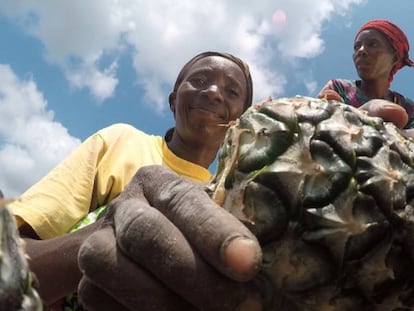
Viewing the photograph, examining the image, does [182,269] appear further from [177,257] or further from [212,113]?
[212,113]

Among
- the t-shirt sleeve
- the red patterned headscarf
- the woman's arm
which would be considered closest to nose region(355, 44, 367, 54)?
the red patterned headscarf

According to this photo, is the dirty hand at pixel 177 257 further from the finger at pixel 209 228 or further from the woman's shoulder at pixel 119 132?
the woman's shoulder at pixel 119 132

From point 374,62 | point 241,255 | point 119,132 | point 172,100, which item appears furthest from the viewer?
point 374,62

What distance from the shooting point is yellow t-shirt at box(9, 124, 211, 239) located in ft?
5.87

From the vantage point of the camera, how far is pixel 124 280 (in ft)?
2.99

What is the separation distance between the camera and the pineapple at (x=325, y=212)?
38.0 inches

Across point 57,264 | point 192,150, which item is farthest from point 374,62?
point 57,264

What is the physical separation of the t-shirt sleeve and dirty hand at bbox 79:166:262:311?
852mm

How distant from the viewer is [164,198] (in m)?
0.97

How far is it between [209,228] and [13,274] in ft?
1.04

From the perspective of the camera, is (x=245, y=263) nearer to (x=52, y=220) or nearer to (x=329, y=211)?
(x=329, y=211)

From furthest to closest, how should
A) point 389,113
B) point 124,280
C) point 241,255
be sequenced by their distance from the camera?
point 389,113 → point 124,280 → point 241,255

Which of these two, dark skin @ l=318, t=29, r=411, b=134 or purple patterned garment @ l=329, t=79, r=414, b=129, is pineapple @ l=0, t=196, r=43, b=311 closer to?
purple patterned garment @ l=329, t=79, r=414, b=129

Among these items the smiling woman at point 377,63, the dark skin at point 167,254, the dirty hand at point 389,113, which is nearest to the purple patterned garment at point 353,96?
the smiling woman at point 377,63
